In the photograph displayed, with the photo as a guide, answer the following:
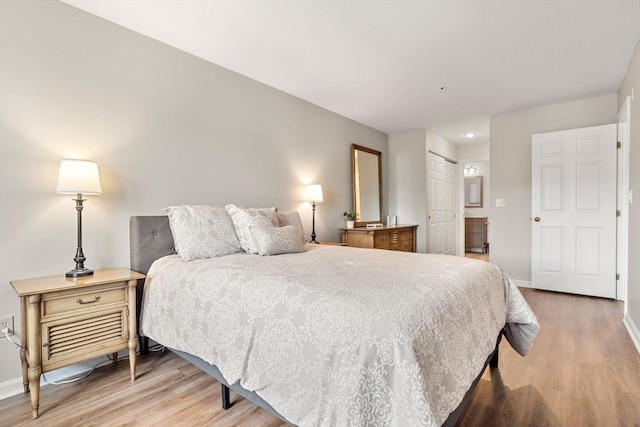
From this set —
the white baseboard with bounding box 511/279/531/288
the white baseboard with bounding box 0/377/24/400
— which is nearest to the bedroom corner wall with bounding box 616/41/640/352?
the white baseboard with bounding box 511/279/531/288

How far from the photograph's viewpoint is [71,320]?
175 cm

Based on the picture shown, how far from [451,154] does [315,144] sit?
3.61 meters

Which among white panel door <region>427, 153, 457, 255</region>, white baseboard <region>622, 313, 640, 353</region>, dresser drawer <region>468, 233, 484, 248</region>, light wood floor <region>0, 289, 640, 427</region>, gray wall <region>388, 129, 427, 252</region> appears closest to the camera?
light wood floor <region>0, 289, 640, 427</region>

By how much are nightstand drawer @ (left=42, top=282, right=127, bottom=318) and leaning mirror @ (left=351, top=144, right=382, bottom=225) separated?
330 centimetres

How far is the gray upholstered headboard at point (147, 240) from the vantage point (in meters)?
2.29

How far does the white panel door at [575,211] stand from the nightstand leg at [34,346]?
4.94 meters

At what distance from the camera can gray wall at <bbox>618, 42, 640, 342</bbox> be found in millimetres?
2559

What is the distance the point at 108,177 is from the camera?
2266 millimetres

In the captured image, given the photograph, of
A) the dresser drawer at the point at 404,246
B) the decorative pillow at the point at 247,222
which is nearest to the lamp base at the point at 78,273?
the decorative pillow at the point at 247,222

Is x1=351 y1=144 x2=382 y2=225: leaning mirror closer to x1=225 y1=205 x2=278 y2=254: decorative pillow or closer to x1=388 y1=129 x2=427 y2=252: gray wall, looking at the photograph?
x1=388 y1=129 x2=427 y2=252: gray wall

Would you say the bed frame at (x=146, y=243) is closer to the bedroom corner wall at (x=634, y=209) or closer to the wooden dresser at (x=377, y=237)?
the wooden dresser at (x=377, y=237)

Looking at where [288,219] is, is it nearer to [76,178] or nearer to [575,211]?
[76,178]

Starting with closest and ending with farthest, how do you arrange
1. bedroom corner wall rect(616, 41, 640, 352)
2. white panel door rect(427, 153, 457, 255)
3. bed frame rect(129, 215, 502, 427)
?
bed frame rect(129, 215, 502, 427), bedroom corner wall rect(616, 41, 640, 352), white panel door rect(427, 153, 457, 255)

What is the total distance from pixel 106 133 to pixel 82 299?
1.19 metres
